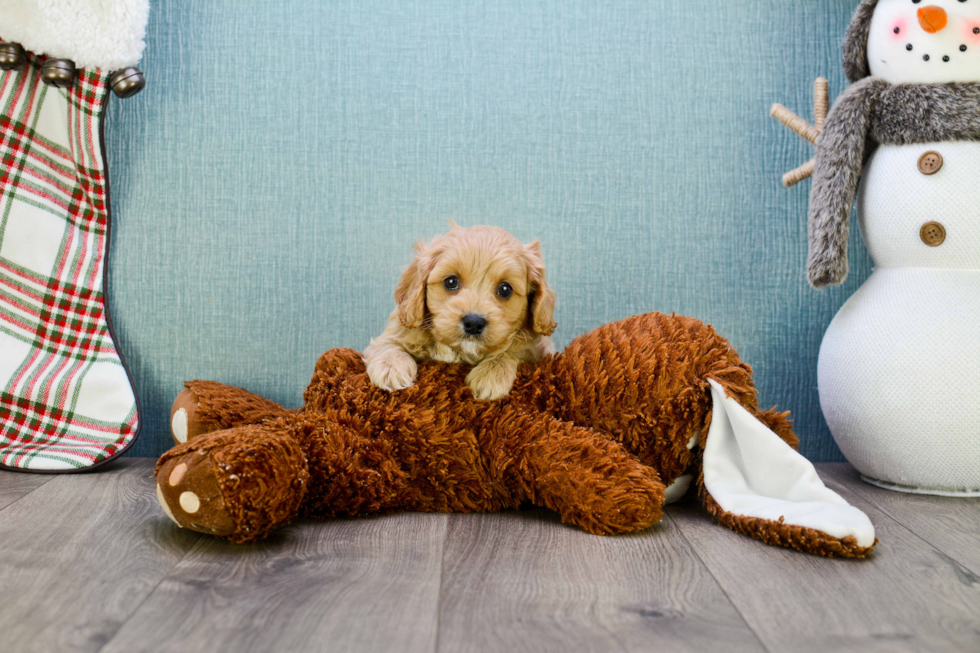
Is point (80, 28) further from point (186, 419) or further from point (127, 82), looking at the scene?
point (186, 419)

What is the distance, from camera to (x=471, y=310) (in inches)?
48.1

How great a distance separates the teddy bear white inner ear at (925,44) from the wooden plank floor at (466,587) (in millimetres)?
837

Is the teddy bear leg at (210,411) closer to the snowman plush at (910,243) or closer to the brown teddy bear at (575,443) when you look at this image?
the brown teddy bear at (575,443)

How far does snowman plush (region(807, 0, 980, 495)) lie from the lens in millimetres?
1348

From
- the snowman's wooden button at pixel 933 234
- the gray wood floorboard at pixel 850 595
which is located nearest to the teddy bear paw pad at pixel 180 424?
the gray wood floorboard at pixel 850 595

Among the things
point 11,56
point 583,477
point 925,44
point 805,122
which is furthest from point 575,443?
point 11,56

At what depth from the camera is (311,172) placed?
5.45 ft

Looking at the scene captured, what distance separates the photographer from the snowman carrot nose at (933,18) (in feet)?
4.41

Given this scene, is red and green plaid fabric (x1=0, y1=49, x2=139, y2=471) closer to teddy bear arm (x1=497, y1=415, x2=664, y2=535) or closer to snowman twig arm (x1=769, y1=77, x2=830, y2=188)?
teddy bear arm (x1=497, y1=415, x2=664, y2=535)

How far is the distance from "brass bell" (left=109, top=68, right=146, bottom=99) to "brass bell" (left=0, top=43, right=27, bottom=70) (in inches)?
6.9

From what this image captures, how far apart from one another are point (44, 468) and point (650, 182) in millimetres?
1450

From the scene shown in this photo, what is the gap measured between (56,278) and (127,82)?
458 mm

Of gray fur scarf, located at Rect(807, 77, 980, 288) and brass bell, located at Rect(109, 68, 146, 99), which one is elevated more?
brass bell, located at Rect(109, 68, 146, 99)

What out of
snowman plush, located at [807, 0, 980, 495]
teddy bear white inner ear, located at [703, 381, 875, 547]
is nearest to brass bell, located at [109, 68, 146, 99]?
teddy bear white inner ear, located at [703, 381, 875, 547]
